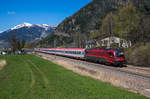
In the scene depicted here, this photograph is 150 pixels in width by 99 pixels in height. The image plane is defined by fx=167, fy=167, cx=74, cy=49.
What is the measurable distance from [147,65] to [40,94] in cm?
2531

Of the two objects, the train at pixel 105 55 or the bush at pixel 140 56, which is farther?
the bush at pixel 140 56

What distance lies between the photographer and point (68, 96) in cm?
1303

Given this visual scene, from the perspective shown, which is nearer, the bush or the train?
the train

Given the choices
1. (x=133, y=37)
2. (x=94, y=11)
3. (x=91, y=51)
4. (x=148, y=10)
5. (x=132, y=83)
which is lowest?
(x=132, y=83)

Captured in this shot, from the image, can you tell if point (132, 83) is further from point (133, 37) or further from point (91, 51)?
point (133, 37)

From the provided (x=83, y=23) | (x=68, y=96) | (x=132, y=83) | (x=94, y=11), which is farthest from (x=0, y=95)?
(x=94, y=11)

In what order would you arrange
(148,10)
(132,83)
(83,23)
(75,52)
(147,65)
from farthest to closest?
(83,23), (148,10), (75,52), (147,65), (132,83)

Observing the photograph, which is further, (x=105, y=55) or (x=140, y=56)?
(x=105, y=55)

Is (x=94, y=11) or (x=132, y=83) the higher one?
(x=94, y=11)

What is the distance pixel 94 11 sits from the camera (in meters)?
192

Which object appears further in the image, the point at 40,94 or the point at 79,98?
the point at 40,94

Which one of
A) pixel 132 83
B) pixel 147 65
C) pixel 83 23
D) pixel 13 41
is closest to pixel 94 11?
pixel 83 23

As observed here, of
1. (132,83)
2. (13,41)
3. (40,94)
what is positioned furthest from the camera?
(13,41)

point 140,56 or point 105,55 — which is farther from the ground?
point 105,55
